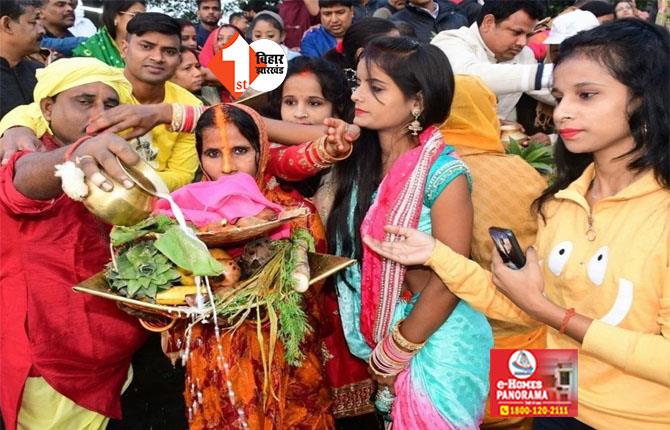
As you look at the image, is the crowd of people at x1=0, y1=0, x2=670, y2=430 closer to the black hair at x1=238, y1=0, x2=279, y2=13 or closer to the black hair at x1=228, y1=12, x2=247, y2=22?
the black hair at x1=228, y1=12, x2=247, y2=22

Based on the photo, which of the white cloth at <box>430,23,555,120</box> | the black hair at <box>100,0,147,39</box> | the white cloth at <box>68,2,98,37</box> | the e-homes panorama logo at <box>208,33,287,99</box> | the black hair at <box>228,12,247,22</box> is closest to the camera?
the e-homes panorama logo at <box>208,33,287,99</box>

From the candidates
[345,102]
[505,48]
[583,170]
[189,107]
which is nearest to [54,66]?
[189,107]

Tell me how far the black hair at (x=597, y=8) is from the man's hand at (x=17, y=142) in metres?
5.31

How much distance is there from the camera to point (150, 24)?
13.4ft

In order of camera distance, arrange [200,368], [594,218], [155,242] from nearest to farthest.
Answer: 1. [594,218]
2. [155,242]
3. [200,368]

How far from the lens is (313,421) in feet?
8.57

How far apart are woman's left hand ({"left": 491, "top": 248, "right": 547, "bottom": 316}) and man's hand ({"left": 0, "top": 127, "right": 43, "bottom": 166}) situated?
1.78 meters

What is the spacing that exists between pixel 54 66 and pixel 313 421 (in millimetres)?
1822

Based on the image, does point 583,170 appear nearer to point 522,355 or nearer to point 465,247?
point 465,247

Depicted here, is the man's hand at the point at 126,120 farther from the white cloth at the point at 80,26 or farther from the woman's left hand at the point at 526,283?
the white cloth at the point at 80,26

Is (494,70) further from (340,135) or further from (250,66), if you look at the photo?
(340,135)

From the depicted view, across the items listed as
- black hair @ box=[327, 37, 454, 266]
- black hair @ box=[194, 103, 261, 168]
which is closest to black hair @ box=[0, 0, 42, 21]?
black hair @ box=[194, 103, 261, 168]

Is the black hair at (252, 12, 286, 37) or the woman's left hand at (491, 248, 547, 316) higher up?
the black hair at (252, 12, 286, 37)

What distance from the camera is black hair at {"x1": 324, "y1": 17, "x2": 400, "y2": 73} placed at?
4007 mm
